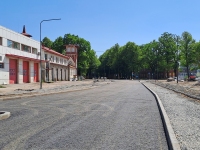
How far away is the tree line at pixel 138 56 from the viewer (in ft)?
292

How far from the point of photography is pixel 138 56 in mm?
108688

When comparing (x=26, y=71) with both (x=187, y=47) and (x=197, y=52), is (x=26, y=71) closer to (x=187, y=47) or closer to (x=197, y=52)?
(x=197, y=52)

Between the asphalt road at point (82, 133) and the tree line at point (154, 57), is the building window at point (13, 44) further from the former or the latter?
the tree line at point (154, 57)

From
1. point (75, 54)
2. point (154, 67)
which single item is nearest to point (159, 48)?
point (154, 67)

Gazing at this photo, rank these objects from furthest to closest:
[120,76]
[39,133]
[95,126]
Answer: [120,76], [95,126], [39,133]

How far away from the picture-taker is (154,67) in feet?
370

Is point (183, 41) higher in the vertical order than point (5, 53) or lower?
higher

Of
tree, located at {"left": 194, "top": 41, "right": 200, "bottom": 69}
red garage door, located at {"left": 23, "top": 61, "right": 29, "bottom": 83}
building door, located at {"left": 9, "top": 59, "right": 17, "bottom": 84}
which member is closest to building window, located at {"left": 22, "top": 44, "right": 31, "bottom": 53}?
red garage door, located at {"left": 23, "top": 61, "right": 29, "bottom": 83}


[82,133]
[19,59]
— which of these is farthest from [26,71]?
[82,133]

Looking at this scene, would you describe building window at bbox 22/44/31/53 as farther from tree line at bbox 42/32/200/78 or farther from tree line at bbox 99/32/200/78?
tree line at bbox 99/32/200/78

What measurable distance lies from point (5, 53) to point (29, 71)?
8.58 m

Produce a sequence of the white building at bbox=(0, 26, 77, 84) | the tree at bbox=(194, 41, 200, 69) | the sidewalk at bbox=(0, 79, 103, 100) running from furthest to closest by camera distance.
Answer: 1. the tree at bbox=(194, 41, 200, 69)
2. the white building at bbox=(0, 26, 77, 84)
3. the sidewalk at bbox=(0, 79, 103, 100)

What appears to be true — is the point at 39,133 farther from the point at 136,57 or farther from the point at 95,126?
the point at 136,57

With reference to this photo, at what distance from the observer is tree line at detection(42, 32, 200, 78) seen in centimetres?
8900
